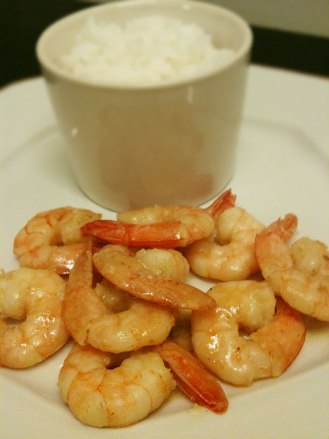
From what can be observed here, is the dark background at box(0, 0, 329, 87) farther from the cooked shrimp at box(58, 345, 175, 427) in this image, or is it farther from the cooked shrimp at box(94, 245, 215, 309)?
the cooked shrimp at box(58, 345, 175, 427)

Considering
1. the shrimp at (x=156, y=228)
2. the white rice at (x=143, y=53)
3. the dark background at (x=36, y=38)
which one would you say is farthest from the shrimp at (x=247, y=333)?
the dark background at (x=36, y=38)

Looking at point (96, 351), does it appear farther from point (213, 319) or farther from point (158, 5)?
point (158, 5)

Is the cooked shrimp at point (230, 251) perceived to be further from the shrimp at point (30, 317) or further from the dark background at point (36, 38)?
the dark background at point (36, 38)

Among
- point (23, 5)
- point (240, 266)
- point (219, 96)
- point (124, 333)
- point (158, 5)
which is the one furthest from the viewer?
point (23, 5)

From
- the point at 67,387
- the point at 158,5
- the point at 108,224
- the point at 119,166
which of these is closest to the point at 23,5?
the point at 158,5

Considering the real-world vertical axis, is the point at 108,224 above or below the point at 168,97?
below

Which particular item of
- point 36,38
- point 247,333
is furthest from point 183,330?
point 36,38
